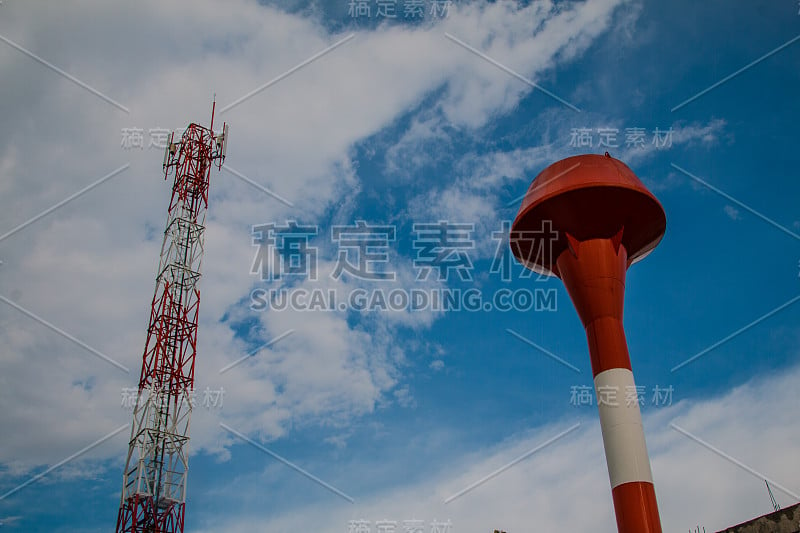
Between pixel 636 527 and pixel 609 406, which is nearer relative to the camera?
pixel 636 527

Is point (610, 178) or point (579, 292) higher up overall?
point (610, 178)

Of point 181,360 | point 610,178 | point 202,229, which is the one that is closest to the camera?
point 610,178

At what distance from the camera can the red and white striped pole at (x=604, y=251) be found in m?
22.2

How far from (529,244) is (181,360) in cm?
2078

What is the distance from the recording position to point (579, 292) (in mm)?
24672

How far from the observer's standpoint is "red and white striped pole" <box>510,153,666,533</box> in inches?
874

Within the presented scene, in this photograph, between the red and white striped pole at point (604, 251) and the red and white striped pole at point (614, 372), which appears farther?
the red and white striped pole at point (604, 251)

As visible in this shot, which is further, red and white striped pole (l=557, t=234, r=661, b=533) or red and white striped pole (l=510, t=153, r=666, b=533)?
red and white striped pole (l=510, t=153, r=666, b=533)

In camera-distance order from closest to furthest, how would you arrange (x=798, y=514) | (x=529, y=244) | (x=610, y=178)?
(x=798, y=514)
(x=610, y=178)
(x=529, y=244)

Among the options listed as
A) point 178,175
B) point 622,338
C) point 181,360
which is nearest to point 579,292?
point 622,338

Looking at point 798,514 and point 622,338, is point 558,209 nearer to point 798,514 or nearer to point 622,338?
point 622,338

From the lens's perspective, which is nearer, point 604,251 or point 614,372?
point 614,372

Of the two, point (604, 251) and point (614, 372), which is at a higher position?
point (604, 251)

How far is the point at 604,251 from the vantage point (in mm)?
24750
